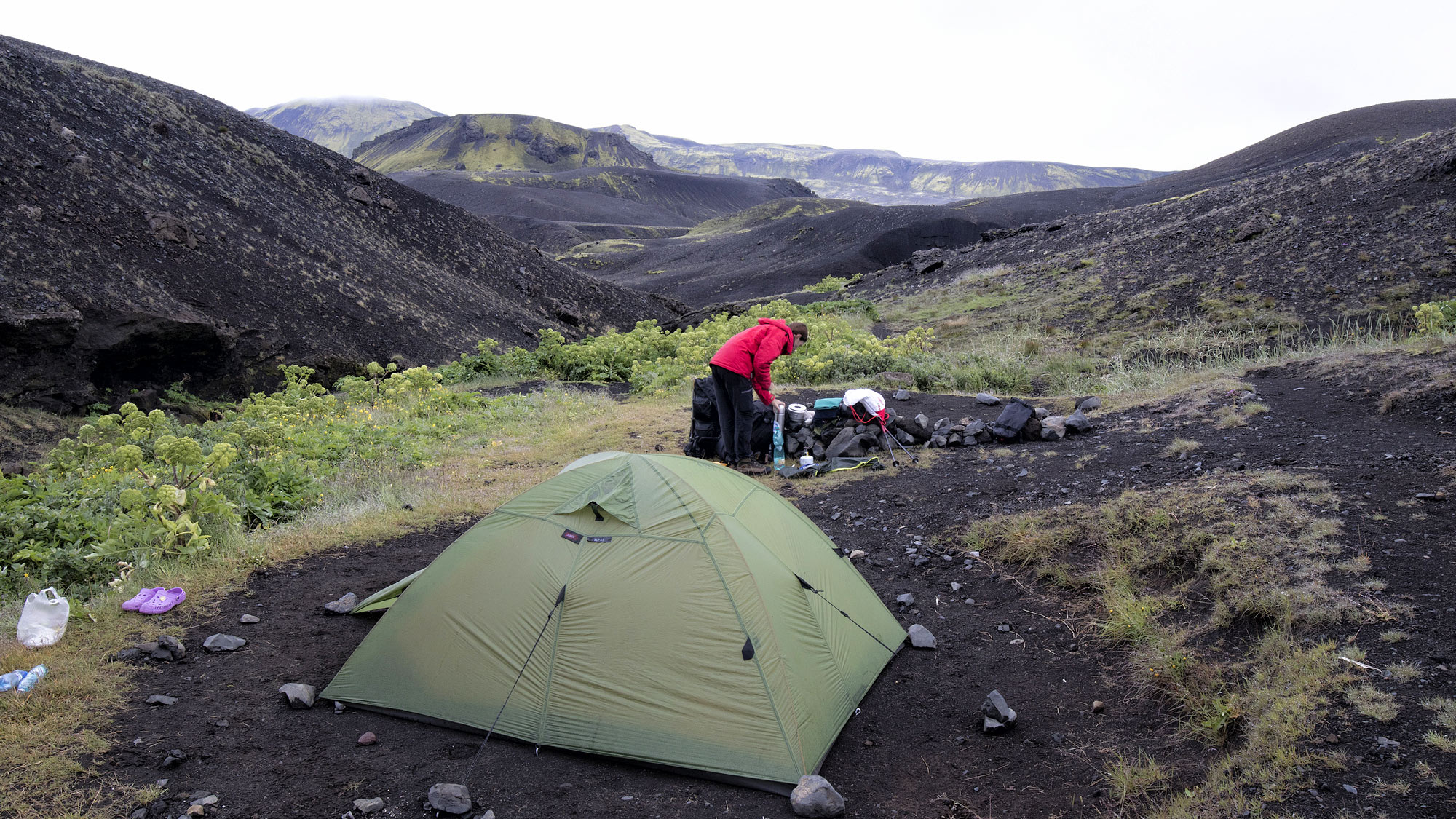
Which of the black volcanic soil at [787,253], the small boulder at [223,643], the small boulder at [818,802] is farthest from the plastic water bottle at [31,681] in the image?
the black volcanic soil at [787,253]

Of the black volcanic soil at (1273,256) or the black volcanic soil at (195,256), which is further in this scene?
the black volcanic soil at (1273,256)

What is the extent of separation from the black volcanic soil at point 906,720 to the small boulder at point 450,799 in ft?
0.34

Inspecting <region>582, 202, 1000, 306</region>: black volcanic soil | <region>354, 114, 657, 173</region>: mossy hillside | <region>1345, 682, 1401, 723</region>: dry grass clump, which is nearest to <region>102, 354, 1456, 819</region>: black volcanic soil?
<region>1345, 682, 1401, 723</region>: dry grass clump

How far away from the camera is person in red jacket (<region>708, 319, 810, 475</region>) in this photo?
7.86 metres

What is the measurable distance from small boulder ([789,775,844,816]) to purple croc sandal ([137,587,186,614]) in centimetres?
391

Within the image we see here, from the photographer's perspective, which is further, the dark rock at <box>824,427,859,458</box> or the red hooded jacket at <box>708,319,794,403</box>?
the dark rock at <box>824,427,859,458</box>

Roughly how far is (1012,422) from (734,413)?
2920mm

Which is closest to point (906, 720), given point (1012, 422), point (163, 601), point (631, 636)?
point (631, 636)

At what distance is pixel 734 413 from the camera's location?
26.8 ft

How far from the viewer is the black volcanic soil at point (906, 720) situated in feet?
10.2

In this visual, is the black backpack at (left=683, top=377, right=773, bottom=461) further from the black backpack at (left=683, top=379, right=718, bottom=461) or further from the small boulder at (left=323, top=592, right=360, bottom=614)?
the small boulder at (left=323, top=592, right=360, bottom=614)

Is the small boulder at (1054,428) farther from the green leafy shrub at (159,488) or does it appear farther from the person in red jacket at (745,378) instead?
the green leafy shrub at (159,488)

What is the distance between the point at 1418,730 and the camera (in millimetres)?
2836

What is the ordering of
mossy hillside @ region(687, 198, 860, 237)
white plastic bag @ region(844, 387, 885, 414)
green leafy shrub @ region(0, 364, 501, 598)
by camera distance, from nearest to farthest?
1. green leafy shrub @ region(0, 364, 501, 598)
2. white plastic bag @ region(844, 387, 885, 414)
3. mossy hillside @ region(687, 198, 860, 237)
